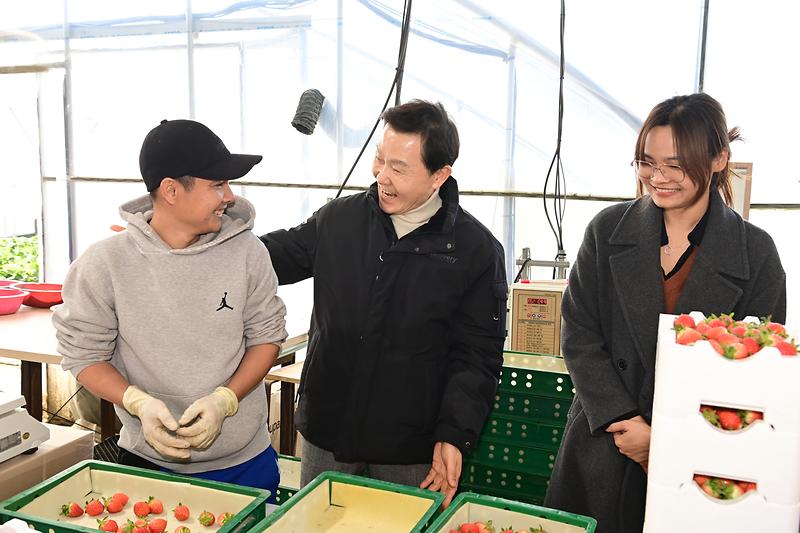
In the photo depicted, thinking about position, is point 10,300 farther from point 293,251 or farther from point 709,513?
point 709,513

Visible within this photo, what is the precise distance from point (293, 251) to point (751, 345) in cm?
116

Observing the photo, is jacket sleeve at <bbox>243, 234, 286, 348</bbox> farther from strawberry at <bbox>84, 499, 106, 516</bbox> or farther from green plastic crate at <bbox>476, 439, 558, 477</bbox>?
green plastic crate at <bbox>476, 439, 558, 477</bbox>

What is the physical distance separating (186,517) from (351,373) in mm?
533

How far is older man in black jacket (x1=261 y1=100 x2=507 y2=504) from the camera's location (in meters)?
1.70

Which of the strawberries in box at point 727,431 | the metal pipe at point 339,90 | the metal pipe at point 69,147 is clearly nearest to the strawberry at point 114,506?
the strawberries in box at point 727,431

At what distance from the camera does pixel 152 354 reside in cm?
151

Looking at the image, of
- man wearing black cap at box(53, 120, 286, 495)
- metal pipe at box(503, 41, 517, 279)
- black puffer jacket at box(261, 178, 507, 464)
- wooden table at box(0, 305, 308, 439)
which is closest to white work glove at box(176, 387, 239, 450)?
man wearing black cap at box(53, 120, 286, 495)

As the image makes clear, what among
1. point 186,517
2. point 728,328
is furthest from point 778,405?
point 186,517

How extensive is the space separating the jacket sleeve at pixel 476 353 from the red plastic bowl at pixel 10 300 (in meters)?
2.46

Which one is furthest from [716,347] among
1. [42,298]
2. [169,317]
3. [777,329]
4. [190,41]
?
[190,41]

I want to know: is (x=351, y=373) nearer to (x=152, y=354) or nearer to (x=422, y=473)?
(x=422, y=473)

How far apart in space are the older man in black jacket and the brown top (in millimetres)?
365

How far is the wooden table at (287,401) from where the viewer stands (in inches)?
124

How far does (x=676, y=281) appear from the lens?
1634mm
